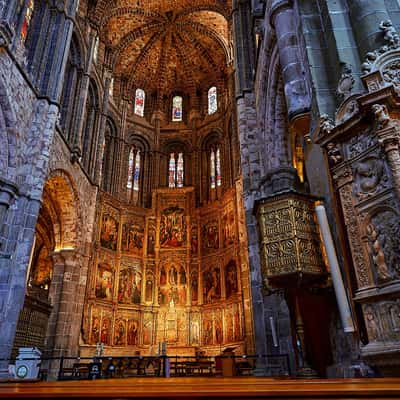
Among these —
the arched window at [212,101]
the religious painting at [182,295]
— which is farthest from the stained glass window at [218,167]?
the religious painting at [182,295]

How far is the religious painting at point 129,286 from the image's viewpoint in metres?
19.0

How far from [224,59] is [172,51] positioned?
3.95 m

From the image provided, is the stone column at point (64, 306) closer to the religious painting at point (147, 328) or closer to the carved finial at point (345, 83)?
the religious painting at point (147, 328)

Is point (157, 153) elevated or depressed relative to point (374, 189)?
elevated

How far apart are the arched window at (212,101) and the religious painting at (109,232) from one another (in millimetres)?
10489

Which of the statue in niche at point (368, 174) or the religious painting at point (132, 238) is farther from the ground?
the religious painting at point (132, 238)

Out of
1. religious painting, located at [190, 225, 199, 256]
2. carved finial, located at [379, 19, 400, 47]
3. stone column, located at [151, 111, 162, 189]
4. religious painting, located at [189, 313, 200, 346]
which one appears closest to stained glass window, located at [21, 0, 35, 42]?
stone column, located at [151, 111, 162, 189]

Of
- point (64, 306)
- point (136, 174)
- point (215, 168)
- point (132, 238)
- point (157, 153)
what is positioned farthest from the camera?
point (157, 153)

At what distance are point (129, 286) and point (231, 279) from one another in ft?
18.9

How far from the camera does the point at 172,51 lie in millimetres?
25719

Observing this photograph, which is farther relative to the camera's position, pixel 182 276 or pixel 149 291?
pixel 182 276

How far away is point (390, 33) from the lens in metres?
5.25

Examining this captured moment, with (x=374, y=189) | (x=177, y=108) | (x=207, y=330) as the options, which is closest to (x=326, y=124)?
(x=374, y=189)

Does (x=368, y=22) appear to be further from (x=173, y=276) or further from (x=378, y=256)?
(x=173, y=276)
